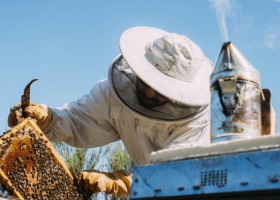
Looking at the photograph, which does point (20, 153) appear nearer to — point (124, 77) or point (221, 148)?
point (124, 77)

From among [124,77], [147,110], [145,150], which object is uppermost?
[124,77]

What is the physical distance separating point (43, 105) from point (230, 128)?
90.7 inches

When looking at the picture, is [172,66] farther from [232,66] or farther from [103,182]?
[232,66]

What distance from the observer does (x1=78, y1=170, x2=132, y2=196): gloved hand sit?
3.38 metres

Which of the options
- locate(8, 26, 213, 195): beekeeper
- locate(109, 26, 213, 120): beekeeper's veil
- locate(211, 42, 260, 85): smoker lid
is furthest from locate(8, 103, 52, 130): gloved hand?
locate(211, 42, 260, 85): smoker lid

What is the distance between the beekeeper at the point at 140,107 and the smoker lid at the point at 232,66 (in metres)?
1.67

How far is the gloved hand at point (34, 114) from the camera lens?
11.9 feet

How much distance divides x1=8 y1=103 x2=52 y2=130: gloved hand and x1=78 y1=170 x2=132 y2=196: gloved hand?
587 millimetres

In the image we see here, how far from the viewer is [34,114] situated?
12.2 feet

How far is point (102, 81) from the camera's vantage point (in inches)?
170

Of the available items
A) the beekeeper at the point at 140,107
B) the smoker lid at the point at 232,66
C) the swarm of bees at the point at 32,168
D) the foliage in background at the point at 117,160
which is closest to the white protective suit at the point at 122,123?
the beekeeper at the point at 140,107

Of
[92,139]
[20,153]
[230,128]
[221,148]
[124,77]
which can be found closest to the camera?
[221,148]

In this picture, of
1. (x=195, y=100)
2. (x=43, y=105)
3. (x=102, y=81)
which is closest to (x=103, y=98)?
(x=102, y=81)

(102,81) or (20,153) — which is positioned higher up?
(102,81)
